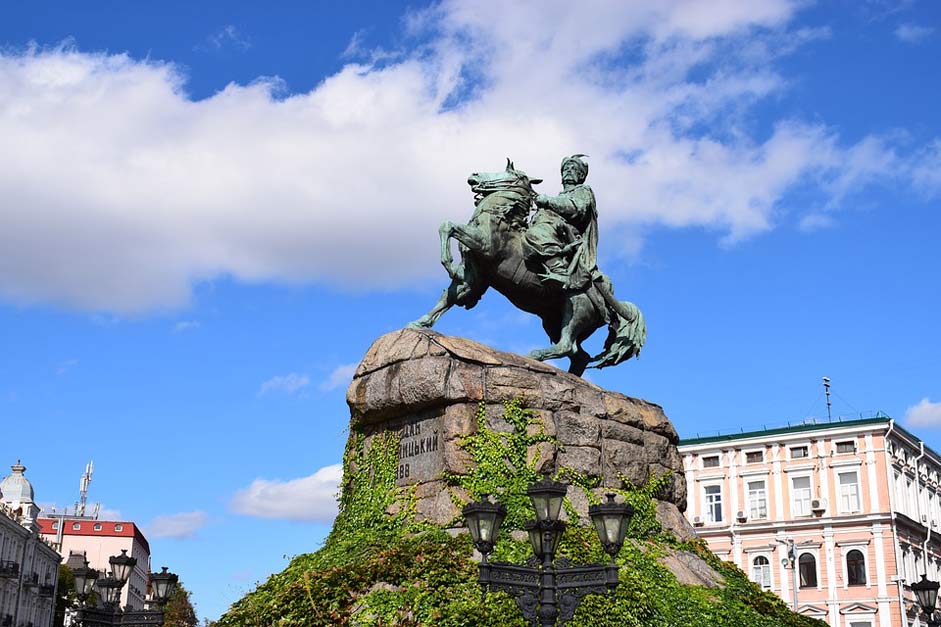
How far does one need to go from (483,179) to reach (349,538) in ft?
→ 15.7

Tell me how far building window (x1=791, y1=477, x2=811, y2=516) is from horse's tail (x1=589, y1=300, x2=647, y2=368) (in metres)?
41.5

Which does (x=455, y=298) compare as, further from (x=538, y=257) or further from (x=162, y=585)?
(x=162, y=585)

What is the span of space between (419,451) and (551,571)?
4.08m

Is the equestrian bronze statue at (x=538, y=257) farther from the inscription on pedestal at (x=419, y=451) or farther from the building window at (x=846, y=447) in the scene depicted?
the building window at (x=846, y=447)

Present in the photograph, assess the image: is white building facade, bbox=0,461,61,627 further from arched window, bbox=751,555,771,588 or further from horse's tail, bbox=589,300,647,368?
horse's tail, bbox=589,300,647,368

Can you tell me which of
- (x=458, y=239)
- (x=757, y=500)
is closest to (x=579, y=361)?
(x=458, y=239)

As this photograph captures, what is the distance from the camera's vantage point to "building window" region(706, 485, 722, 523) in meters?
56.5

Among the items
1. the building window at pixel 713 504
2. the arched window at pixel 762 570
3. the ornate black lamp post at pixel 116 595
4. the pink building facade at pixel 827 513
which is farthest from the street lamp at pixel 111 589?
the building window at pixel 713 504

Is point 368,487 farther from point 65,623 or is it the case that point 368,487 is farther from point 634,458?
point 65,623

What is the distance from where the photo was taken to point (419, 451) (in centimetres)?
1329

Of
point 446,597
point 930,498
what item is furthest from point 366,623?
point 930,498

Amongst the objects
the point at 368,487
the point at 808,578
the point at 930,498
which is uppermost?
the point at 930,498

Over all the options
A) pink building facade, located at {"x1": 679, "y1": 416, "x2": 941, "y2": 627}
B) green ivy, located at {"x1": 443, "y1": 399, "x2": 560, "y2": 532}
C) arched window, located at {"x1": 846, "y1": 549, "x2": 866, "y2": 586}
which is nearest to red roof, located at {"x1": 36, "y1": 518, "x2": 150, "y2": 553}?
pink building facade, located at {"x1": 679, "y1": 416, "x2": 941, "y2": 627}

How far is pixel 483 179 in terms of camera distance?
14.8m
